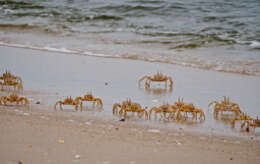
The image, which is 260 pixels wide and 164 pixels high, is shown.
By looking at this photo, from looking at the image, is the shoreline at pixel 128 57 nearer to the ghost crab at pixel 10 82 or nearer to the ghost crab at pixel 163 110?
the ghost crab at pixel 10 82

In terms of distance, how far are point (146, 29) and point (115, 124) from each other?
12.5 meters

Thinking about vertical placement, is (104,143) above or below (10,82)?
below

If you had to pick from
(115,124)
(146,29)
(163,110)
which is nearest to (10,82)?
(115,124)

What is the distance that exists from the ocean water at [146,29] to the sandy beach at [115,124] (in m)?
2.17

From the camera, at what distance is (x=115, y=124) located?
5949 mm

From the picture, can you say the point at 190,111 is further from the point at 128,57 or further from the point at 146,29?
the point at 146,29

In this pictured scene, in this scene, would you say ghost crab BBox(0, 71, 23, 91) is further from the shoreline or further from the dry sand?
the shoreline

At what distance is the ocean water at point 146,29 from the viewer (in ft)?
42.4

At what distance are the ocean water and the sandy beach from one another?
7.10ft

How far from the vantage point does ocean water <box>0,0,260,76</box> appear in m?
12.9

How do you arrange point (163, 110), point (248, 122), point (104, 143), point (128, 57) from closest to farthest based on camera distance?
point (104, 143) → point (248, 122) → point (163, 110) → point (128, 57)

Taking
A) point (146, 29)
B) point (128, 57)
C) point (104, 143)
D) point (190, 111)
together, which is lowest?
point (104, 143)

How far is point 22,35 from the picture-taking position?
1708 centimetres

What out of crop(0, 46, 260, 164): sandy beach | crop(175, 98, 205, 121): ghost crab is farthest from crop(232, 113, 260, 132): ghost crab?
crop(175, 98, 205, 121): ghost crab
